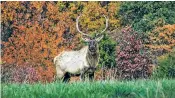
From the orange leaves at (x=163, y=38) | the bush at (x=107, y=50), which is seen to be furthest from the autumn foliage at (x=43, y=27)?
the bush at (x=107, y=50)

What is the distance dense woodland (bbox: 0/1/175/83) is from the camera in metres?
34.2

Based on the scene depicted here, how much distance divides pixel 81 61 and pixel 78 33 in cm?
2253

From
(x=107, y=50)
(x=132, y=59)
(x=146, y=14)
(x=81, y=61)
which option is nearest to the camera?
(x=81, y=61)

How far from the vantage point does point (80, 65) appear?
1772 centimetres

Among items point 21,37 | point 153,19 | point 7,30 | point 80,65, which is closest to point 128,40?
point 153,19

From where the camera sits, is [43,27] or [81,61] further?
[43,27]

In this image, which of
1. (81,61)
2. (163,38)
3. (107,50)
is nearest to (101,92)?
(81,61)

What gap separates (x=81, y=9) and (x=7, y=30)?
5.40 m

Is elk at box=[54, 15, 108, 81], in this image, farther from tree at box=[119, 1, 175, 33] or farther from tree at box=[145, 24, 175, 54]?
tree at box=[119, 1, 175, 33]

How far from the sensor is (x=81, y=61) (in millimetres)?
17859

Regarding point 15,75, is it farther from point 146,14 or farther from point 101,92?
point 146,14

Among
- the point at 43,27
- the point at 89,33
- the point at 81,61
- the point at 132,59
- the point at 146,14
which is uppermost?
the point at 146,14

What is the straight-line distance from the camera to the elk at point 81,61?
1730cm

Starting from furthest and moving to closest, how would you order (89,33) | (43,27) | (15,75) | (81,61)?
(43,27) → (89,33) → (15,75) → (81,61)
